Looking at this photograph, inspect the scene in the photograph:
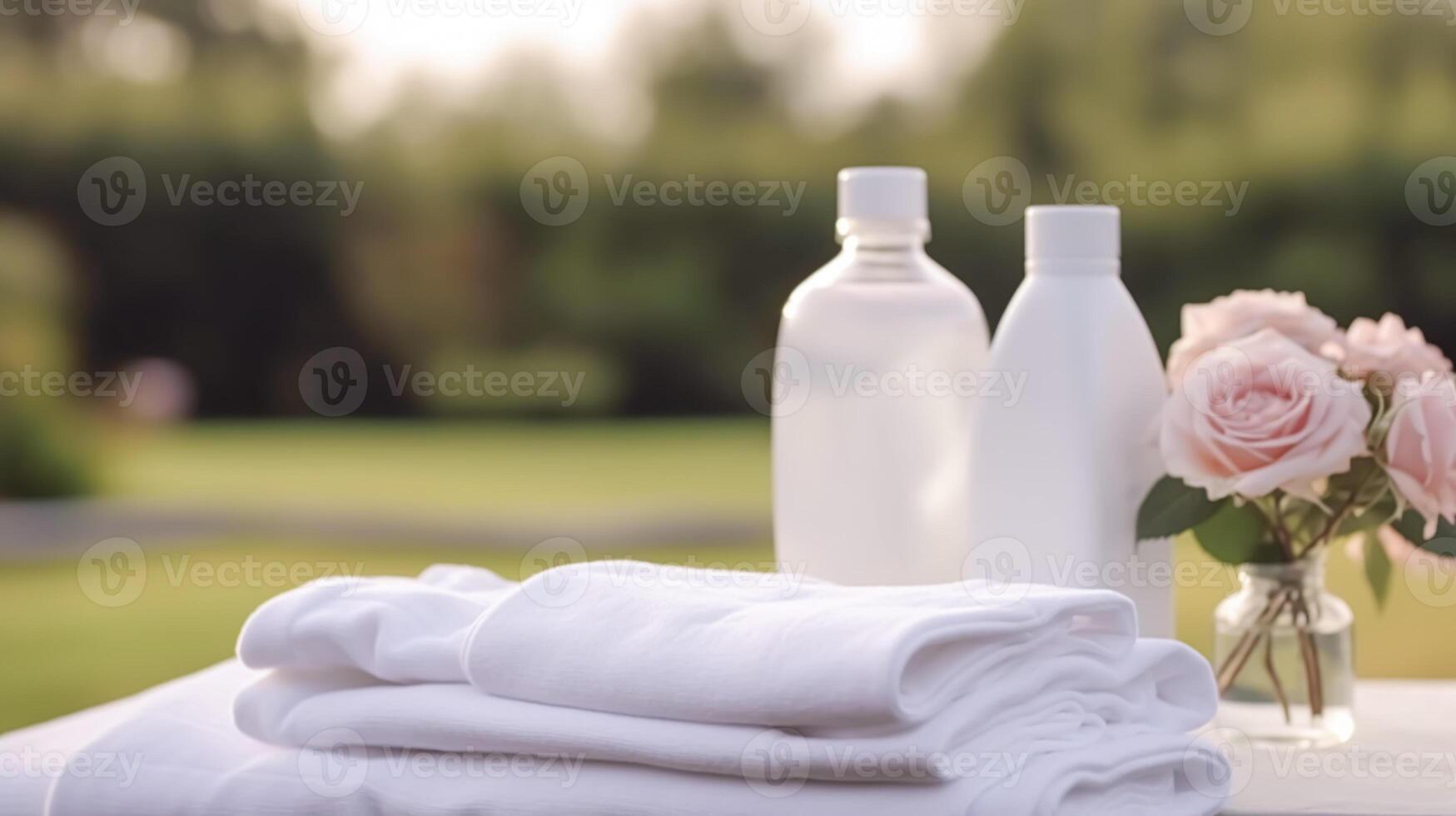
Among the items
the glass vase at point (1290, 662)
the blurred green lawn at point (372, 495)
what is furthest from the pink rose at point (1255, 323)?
the blurred green lawn at point (372, 495)

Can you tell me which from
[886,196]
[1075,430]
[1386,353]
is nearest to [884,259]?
[886,196]

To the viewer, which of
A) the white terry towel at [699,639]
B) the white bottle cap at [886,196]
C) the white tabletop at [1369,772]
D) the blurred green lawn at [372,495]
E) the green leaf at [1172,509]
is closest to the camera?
the white terry towel at [699,639]

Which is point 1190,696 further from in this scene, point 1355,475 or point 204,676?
point 204,676

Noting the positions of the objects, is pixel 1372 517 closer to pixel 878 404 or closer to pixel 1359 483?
pixel 1359 483

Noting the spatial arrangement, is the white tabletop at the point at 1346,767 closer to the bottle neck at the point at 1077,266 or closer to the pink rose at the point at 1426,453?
the pink rose at the point at 1426,453

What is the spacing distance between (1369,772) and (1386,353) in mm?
229

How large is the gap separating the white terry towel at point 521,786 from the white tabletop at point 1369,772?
51 millimetres

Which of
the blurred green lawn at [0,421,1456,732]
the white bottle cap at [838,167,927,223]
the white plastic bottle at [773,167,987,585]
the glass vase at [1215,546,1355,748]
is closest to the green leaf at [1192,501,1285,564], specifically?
the glass vase at [1215,546,1355,748]

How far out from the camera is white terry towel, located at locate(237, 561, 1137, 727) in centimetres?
49

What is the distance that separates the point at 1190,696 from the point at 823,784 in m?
0.21

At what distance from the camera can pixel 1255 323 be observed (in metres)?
0.77

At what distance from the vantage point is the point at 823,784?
502 mm

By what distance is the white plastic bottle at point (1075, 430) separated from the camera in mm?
728

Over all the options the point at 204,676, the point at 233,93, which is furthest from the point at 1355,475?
the point at 233,93
